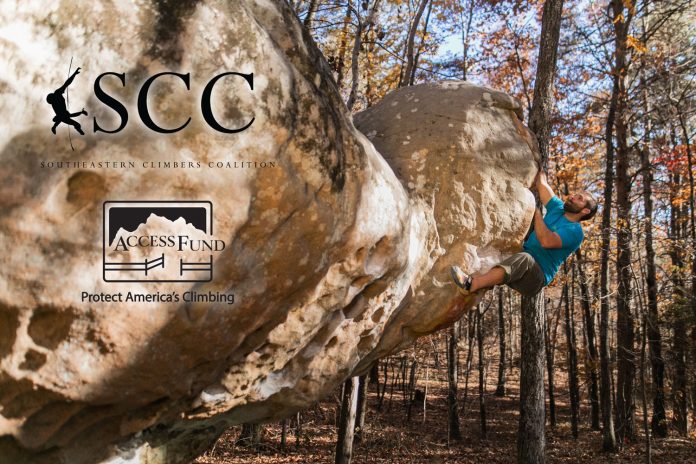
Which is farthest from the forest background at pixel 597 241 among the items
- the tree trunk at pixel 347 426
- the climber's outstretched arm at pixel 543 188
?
the climber's outstretched arm at pixel 543 188

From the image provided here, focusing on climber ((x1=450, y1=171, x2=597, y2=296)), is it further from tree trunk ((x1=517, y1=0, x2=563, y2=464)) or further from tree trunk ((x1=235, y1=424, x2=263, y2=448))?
tree trunk ((x1=235, y1=424, x2=263, y2=448))

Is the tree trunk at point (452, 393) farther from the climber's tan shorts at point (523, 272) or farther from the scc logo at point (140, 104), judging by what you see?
the scc logo at point (140, 104)

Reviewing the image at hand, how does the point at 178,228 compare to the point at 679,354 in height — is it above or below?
above

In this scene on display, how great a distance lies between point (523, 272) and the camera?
639 centimetres

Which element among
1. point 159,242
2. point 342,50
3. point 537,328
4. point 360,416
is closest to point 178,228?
point 159,242

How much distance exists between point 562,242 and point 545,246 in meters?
0.20

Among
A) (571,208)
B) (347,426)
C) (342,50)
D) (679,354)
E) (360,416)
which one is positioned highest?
(342,50)

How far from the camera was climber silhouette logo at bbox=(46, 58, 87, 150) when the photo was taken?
374 centimetres

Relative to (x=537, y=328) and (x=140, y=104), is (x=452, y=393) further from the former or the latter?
(x=140, y=104)

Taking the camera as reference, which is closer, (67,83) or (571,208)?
(67,83)

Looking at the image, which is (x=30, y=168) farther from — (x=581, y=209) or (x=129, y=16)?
(x=581, y=209)

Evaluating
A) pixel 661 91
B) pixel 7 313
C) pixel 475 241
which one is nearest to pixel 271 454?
pixel 475 241

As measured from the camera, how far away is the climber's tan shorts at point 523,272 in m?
6.28

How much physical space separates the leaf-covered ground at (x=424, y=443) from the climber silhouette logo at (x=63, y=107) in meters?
10.5
